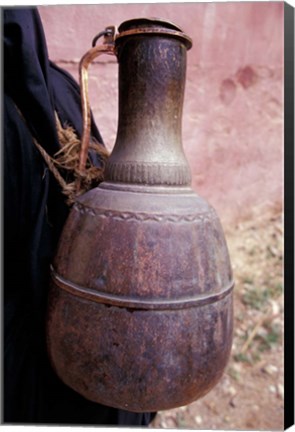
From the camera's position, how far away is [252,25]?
1.55 m

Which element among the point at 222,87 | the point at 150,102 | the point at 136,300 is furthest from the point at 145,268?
the point at 222,87

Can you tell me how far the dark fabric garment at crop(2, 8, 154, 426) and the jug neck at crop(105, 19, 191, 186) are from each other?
0.58ft

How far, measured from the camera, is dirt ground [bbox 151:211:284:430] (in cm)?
145

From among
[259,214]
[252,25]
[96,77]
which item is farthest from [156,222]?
[259,214]

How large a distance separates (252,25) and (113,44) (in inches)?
39.8

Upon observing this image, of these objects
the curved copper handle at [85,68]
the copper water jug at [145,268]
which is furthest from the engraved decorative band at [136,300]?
the curved copper handle at [85,68]

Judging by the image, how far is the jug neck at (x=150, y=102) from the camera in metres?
0.69

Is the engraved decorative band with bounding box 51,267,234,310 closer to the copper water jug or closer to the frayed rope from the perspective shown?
the copper water jug

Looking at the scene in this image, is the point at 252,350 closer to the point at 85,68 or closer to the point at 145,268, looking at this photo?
the point at 145,268

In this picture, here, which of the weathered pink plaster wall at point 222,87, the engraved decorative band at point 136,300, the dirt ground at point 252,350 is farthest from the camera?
the dirt ground at point 252,350

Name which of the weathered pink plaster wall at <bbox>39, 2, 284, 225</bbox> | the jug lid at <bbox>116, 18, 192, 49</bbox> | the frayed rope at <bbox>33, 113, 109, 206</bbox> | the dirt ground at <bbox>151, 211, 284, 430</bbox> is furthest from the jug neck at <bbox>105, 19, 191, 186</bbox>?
the dirt ground at <bbox>151, 211, 284, 430</bbox>

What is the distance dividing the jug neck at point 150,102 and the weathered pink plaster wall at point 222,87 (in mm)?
565

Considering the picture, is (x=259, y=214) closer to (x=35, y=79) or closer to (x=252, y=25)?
(x=252, y=25)

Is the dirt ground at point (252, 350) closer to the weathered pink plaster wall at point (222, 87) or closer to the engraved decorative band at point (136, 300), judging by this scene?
the weathered pink plaster wall at point (222, 87)
